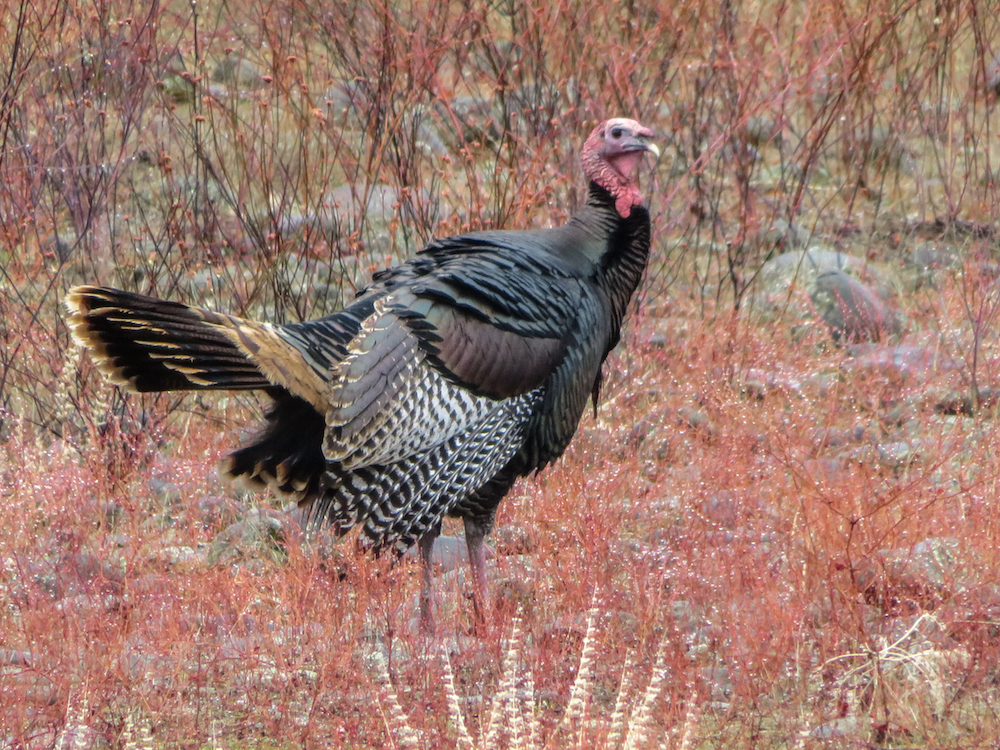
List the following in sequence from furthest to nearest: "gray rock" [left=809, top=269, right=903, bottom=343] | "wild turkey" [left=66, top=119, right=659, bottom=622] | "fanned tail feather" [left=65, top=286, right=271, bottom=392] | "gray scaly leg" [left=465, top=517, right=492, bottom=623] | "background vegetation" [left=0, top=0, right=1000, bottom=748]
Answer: "gray rock" [left=809, top=269, right=903, bottom=343] → "gray scaly leg" [left=465, top=517, right=492, bottom=623] → "wild turkey" [left=66, top=119, right=659, bottom=622] → "fanned tail feather" [left=65, top=286, right=271, bottom=392] → "background vegetation" [left=0, top=0, right=1000, bottom=748]

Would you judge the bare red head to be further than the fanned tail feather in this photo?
Yes

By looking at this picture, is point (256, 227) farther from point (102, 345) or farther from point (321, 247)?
point (102, 345)

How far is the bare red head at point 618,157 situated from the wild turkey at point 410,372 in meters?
0.30


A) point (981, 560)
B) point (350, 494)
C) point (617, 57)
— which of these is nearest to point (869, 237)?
point (617, 57)

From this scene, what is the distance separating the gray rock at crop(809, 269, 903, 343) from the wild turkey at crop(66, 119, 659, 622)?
293 cm

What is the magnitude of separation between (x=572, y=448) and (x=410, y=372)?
184 cm

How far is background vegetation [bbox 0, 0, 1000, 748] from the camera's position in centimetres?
343

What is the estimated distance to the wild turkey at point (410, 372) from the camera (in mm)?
3881

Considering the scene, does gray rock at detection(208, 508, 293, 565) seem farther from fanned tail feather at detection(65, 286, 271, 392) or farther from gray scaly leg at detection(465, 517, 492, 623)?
fanned tail feather at detection(65, 286, 271, 392)

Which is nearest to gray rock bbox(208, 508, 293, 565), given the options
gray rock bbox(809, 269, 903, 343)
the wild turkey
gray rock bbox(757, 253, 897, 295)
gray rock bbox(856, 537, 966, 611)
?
the wild turkey

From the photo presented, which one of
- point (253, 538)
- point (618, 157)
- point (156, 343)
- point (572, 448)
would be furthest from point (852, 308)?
point (156, 343)

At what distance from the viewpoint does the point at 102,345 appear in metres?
3.84

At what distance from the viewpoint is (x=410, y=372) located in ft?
13.4

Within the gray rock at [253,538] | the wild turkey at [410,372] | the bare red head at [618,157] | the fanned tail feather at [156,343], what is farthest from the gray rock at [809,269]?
the fanned tail feather at [156,343]
